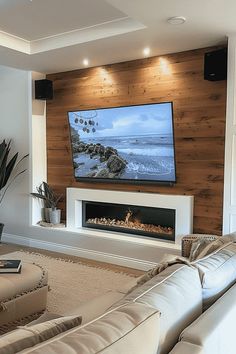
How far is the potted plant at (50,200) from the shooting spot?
204 inches

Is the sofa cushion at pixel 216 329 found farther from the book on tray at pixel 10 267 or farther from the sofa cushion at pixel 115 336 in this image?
the book on tray at pixel 10 267

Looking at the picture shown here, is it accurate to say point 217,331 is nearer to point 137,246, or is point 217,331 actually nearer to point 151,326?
point 151,326

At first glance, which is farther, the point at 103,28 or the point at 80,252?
the point at 80,252

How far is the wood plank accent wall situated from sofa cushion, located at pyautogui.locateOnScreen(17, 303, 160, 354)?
9.99ft

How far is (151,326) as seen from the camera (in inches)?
39.9

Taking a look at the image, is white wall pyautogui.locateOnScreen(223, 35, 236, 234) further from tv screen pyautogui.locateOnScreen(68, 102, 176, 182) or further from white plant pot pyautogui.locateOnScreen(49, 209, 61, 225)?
white plant pot pyautogui.locateOnScreen(49, 209, 61, 225)

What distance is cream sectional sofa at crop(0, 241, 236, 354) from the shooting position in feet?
2.96

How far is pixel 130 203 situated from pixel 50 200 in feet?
4.55

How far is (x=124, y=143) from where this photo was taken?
180 inches

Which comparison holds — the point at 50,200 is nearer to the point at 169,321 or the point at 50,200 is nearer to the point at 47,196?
the point at 47,196

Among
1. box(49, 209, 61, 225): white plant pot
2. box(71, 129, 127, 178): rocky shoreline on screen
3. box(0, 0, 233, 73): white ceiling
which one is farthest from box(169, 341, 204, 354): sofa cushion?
box(49, 209, 61, 225): white plant pot

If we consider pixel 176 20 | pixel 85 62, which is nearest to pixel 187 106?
pixel 176 20

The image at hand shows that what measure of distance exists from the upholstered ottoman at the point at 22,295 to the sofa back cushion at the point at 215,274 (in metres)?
1.63

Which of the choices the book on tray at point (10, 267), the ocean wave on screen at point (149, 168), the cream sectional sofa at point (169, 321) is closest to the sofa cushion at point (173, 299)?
the cream sectional sofa at point (169, 321)
